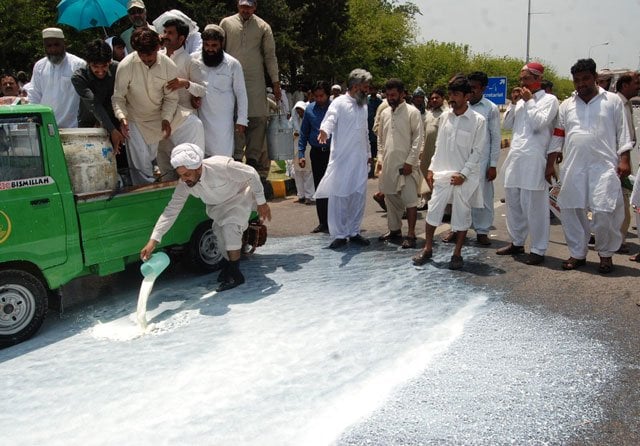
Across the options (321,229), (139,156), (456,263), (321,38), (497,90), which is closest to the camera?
(139,156)

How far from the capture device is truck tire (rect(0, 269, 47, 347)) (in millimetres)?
4176

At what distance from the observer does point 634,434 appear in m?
3.00

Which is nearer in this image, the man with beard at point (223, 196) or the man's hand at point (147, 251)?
the man's hand at point (147, 251)

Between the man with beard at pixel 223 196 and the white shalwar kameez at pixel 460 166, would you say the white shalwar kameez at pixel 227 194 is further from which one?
the white shalwar kameez at pixel 460 166

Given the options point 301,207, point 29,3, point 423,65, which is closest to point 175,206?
point 301,207

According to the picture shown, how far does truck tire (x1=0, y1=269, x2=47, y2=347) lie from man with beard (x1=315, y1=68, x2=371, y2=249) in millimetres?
3312

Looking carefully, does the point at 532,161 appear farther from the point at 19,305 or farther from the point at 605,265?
the point at 19,305

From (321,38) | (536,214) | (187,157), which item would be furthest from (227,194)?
(321,38)

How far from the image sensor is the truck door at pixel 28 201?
413 centimetres

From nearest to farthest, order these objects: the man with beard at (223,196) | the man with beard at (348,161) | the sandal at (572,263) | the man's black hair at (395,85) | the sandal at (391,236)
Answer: the man with beard at (223,196) → the sandal at (572,263) → the man's black hair at (395,85) → the man with beard at (348,161) → the sandal at (391,236)

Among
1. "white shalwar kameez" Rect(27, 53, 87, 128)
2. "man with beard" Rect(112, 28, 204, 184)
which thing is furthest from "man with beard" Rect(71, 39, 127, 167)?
"white shalwar kameez" Rect(27, 53, 87, 128)

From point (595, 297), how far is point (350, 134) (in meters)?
3.15

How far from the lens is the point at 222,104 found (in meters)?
6.18

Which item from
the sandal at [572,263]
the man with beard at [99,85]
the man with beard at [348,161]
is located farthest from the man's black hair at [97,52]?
the sandal at [572,263]
